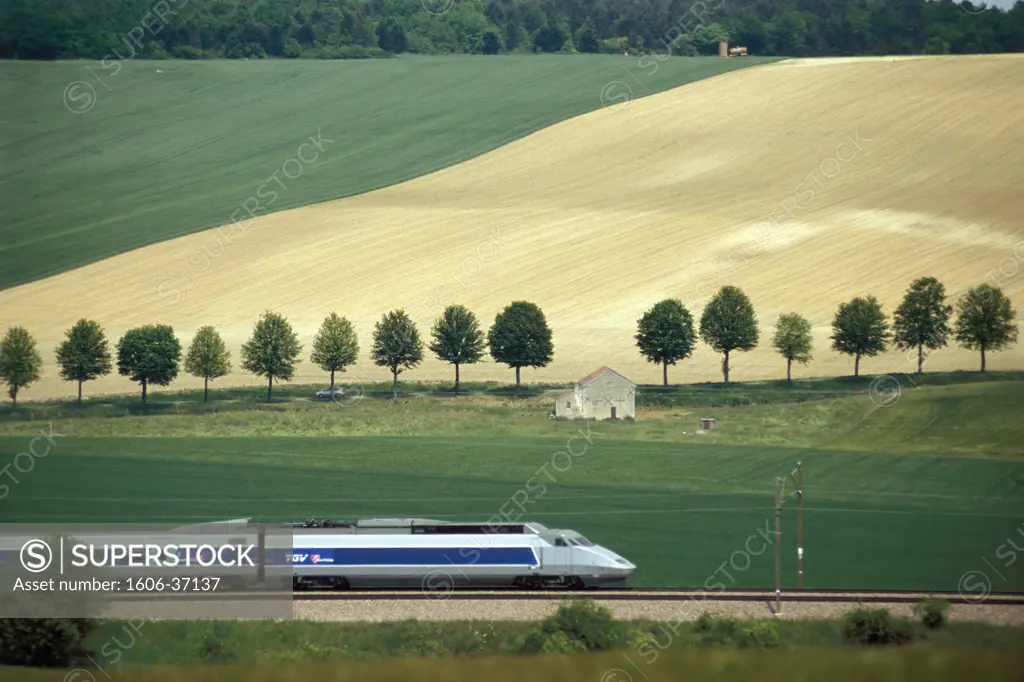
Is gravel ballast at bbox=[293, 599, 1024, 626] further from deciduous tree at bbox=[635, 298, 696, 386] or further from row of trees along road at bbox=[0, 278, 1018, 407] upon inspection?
deciduous tree at bbox=[635, 298, 696, 386]

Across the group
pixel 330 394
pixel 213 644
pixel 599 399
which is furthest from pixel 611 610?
pixel 330 394

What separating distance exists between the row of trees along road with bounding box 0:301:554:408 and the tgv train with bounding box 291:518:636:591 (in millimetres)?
39235

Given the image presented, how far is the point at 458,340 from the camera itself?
8381cm

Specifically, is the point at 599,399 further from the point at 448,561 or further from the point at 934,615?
the point at 934,615

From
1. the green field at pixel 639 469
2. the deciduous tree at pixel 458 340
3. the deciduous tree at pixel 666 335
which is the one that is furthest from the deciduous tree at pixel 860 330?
the deciduous tree at pixel 458 340

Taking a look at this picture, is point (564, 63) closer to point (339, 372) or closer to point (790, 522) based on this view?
point (339, 372)

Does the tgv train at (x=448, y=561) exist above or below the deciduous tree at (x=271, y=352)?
below

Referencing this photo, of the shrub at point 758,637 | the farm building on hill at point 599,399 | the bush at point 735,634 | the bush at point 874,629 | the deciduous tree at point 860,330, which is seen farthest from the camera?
the deciduous tree at point 860,330

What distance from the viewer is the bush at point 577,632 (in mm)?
31453

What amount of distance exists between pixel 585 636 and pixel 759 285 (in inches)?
2616

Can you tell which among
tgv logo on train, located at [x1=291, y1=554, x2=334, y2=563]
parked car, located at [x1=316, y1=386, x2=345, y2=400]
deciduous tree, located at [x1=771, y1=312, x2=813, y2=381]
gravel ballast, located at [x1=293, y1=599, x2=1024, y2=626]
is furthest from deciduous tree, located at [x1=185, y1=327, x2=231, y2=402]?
gravel ballast, located at [x1=293, y1=599, x2=1024, y2=626]

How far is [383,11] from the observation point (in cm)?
16650

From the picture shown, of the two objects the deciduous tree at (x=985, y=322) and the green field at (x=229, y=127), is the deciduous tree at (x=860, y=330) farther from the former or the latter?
the green field at (x=229, y=127)

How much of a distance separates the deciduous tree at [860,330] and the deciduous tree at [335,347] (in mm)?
30624
